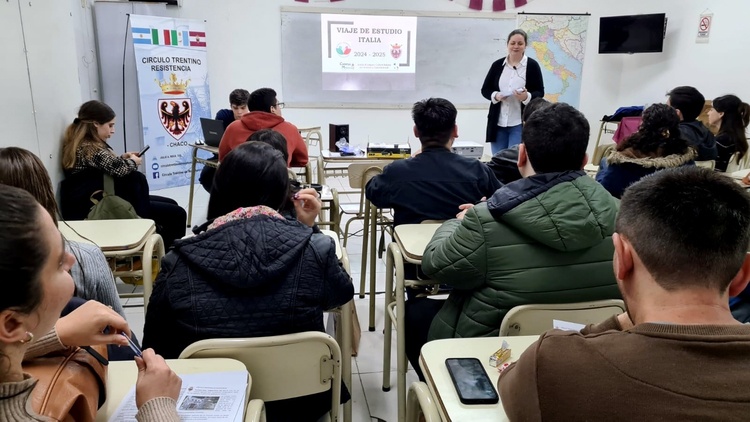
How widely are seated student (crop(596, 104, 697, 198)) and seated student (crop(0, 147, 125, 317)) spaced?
2352 mm

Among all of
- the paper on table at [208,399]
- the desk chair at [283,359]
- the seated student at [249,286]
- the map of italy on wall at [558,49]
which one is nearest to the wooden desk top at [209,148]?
the seated student at [249,286]

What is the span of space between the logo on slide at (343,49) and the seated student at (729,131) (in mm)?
3962

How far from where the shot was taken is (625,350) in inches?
28.8

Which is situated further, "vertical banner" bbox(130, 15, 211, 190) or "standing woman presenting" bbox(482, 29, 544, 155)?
"vertical banner" bbox(130, 15, 211, 190)

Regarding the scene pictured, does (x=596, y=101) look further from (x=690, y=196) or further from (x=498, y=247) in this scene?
(x=690, y=196)

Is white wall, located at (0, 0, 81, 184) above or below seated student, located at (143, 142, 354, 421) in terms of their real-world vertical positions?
above

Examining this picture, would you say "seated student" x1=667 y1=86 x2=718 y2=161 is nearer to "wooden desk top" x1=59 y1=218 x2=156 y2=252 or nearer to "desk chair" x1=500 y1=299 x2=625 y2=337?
"desk chair" x1=500 y1=299 x2=625 y2=337

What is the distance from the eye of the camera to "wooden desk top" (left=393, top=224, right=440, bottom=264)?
75.2 inches

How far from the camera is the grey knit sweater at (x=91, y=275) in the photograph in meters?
1.55

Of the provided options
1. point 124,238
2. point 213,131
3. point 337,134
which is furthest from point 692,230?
point 213,131

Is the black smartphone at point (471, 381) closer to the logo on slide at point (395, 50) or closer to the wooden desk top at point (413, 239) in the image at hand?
the wooden desk top at point (413, 239)

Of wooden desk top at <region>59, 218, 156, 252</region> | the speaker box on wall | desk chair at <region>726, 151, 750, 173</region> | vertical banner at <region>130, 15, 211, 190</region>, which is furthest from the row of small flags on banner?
desk chair at <region>726, 151, 750, 173</region>

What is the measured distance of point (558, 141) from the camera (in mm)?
1591

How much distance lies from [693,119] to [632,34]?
335 cm
